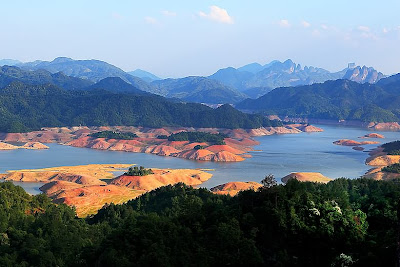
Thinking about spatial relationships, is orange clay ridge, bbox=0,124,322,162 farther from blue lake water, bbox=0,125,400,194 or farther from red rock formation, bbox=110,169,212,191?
red rock formation, bbox=110,169,212,191

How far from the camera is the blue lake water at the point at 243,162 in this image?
119688 millimetres

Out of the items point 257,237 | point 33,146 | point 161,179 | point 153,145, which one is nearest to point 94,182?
point 161,179

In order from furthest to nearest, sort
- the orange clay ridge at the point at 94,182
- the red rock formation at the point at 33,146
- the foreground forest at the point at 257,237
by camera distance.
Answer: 1. the red rock formation at the point at 33,146
2. the orange clay ridge at the point at 94,182
3. the foreground forest at the point at 257,237

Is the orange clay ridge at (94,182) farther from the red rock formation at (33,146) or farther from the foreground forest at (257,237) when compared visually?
the foreground forest at (257,237)

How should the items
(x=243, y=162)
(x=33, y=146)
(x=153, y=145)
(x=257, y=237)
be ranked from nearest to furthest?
(x=257, y=237), (x=243, y=162), (x=33, y=146), (x=153, y=145)

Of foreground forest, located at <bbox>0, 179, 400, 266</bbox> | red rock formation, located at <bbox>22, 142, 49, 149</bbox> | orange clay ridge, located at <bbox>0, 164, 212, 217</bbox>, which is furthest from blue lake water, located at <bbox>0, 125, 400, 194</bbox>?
foreground forest, located at <bbox>0, 179, 400, 266</bbox>

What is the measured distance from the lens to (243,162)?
13988 centimetres

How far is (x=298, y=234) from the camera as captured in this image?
36594mm

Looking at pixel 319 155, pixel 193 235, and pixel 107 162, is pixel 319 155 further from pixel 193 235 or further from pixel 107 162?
pixel 193 235

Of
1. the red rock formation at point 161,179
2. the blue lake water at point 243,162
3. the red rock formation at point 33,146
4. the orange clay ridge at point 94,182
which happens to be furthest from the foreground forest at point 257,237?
the red rock formation at point 33,146

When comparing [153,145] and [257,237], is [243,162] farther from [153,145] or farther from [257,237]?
[257,237]

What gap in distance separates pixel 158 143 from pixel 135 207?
106 m

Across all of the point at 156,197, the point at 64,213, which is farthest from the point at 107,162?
the point at 64,213

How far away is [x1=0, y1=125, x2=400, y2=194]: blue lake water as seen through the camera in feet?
393
